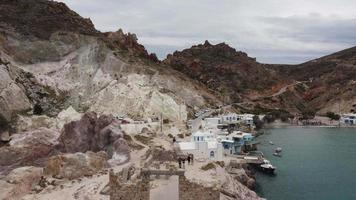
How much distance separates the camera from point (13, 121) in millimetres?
67062

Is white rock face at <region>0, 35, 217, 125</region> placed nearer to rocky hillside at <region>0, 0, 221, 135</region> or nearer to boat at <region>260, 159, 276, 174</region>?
rocky hillside at <region>0, 0, 221, 135</region>

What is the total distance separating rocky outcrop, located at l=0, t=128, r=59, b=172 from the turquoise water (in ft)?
67.8

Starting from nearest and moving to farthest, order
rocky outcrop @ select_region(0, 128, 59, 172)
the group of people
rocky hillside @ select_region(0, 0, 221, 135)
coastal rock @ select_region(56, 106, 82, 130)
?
the group of people, rocky outcrop @ select_region(0, 128, 59, 172), coastal rock @ select_region(56, 106, 82, 130), rocky hillside @ select_region(0, 0, 221, 135)

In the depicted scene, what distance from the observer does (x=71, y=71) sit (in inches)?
3558

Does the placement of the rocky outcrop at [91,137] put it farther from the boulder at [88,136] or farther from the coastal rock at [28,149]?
the coastal rock at [28,149]

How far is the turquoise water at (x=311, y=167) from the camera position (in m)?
51.2

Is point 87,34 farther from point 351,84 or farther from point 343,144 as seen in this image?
point 351,84

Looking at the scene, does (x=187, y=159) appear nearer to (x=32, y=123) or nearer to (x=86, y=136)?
(x=86, y=136)

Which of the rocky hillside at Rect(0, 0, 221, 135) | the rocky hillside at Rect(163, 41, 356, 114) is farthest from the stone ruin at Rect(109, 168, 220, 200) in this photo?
the rocky hillside at Rect(163, 41, 356, 114)

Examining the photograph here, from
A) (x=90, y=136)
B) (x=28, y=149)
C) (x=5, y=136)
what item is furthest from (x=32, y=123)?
(x=28, y=149)

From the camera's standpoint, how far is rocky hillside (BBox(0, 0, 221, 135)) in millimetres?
79500

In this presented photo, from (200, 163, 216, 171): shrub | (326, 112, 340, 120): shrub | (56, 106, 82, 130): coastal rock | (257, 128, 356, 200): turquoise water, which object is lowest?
(257, 128, 356, 200): turquoise water

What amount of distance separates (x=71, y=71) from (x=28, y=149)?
1619 inches

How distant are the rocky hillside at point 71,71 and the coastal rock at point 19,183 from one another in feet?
104
